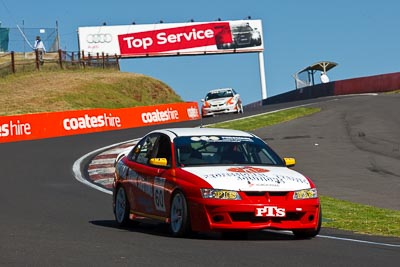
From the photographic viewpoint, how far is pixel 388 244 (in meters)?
11.2

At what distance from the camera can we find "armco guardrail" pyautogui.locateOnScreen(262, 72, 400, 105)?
62.0 meters

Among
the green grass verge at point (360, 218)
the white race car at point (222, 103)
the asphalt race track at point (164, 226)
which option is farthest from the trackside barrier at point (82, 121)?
the green grass verge at point (360, 218)

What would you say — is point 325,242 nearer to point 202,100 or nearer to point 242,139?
point 242,139

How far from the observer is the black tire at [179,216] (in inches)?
448

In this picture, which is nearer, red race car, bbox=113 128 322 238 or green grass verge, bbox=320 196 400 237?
red race car, bbox=113 128 322 238

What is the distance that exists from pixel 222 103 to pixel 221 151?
125 ft

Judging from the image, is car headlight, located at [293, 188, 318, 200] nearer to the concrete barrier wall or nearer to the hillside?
the hillside

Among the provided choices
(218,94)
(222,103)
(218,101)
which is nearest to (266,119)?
(222,103)

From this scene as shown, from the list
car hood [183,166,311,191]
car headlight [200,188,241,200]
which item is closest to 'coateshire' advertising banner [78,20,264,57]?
car hood [183,166,311,191]

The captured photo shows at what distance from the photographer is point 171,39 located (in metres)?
96.7

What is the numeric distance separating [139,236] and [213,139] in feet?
5.34

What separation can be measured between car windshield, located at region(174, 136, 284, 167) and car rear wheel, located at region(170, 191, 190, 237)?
581mm

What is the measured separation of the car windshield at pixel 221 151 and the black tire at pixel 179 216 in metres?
0.58

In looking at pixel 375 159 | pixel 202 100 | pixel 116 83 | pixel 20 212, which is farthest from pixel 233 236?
pixel 116 83
